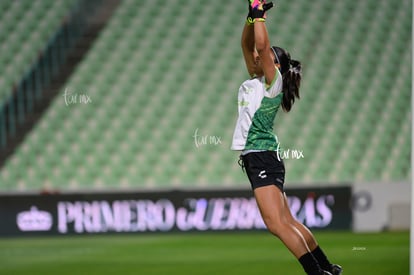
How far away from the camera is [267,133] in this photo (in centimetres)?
432

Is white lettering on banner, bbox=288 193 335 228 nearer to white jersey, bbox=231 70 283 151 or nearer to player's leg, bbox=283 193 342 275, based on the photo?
player's leg, bbox=283 193 342 275

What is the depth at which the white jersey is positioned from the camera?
4.29m

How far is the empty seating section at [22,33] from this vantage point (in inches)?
341

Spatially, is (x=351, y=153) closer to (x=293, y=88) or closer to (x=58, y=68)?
(x=58, y=68)

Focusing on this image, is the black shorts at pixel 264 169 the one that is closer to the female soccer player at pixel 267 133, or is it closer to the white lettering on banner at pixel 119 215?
the female soccer player at pixel 267 133

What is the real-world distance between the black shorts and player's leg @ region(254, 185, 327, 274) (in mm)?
38

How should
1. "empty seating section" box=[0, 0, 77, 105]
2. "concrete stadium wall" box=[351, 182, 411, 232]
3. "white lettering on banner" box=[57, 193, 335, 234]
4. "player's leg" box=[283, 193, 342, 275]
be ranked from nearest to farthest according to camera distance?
"player's leg" box=[283, 193, 342, 275] → "white lettering on banner" box=[57, 193, 335, 234] → "concrete stadium wall" box=[351, 182, 411, 232] → "empty seating section" box=[0, 0, 77, 105]

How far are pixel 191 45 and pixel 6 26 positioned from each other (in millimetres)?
1996

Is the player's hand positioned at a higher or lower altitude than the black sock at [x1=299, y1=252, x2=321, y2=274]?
higher

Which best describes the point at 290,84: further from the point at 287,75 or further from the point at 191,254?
the point at 191,254

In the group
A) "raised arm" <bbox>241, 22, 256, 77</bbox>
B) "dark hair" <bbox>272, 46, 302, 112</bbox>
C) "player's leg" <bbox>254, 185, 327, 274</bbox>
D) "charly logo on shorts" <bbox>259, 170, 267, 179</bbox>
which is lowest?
"player's leg" <bbox>254, 185, 327, 274</bbox>

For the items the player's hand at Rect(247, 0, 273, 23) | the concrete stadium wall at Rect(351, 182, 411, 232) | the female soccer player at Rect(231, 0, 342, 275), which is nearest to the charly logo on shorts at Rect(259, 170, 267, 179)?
the female soccer player at Rect(231, 0, 342, 275)

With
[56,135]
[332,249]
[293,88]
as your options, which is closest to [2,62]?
[56,135]

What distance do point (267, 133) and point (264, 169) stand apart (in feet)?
0.69
